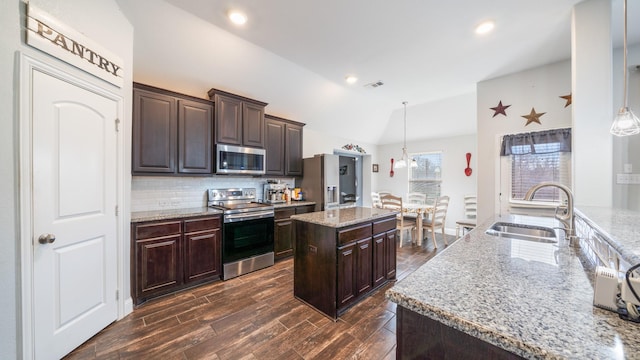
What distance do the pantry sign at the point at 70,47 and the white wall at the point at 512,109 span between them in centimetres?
484

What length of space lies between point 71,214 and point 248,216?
5.53 feet

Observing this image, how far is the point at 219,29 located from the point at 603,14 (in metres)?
3.84

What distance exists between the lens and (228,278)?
3016mm

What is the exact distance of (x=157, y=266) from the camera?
2500 mm

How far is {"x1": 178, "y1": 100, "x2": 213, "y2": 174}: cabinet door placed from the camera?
2959 mm

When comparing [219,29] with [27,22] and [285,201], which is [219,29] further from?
[285,201]

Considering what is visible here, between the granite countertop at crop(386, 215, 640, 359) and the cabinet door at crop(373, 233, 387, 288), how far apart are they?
1.41 meters

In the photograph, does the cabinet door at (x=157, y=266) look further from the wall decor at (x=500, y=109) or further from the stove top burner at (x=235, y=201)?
the wall decor at (x=500, y=109)

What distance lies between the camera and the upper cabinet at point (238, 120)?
3.25 metres

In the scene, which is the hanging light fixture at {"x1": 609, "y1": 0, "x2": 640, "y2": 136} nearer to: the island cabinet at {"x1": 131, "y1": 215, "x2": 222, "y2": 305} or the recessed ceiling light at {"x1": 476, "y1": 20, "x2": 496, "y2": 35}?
the recessed ceiling light at {"x1": 476, "y1": 20, "x2": 496, "y2": 35}

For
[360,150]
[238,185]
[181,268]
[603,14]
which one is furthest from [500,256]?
[360,150]

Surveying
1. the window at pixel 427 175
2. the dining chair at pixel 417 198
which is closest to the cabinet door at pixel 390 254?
the dining chair at pixel 417 198

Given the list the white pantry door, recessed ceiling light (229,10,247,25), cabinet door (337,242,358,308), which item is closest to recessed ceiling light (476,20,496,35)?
recessed ceiling light (229,10,247,25)

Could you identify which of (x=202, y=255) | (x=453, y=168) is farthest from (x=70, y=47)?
(x=453, y=168)
